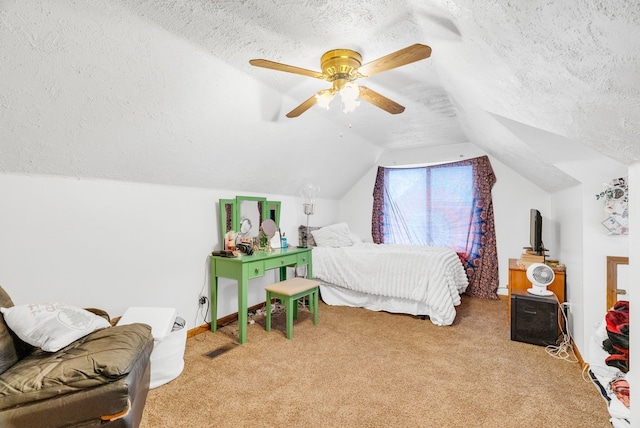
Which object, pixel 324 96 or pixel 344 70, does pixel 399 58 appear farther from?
pixel 324 96

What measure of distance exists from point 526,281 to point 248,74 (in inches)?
Result: 121

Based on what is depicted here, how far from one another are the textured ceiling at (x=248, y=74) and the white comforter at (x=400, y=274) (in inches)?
54.3

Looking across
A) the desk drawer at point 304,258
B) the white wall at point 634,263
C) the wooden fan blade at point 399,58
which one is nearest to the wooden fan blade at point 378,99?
the wooden fan blade at point 399,58

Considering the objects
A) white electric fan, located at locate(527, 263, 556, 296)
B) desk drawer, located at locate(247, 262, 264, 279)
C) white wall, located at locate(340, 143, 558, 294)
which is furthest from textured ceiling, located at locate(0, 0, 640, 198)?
white wall, located at locate(340, 143, 558, 294)

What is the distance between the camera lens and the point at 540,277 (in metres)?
2.67

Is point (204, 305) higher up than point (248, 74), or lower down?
lower down

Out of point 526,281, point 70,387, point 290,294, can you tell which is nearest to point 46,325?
point 70,387

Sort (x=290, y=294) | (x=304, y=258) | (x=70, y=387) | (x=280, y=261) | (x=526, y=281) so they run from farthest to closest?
(x=304, y=258) → (x=280, y=261) → (x=526, y=281) → (x=290, y=294) → (x=70, y=387)

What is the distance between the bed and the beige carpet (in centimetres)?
35

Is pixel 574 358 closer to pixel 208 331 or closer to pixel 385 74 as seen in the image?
pixel 385 74

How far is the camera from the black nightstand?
101 inches

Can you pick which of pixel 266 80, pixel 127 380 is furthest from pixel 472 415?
pixel 266 80

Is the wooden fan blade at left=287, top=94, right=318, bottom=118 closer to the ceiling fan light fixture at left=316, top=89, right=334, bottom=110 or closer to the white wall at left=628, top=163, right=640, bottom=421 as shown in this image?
the ceiling fan light fixture at left=316, top=89, right=334, bottom=110

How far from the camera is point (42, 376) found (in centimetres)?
123
